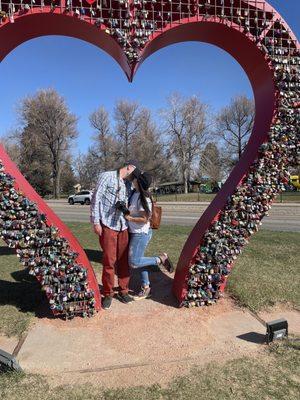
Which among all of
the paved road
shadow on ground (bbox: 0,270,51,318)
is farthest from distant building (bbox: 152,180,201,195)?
shadow on ground (bbox: 0,270,51,318)

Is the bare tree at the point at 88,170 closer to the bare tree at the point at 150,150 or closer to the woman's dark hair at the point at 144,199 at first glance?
the bare tree at the point at 150,150

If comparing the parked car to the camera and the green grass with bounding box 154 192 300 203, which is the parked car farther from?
the camera

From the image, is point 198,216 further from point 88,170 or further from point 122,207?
point 88,170

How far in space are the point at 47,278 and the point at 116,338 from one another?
108 centimetres


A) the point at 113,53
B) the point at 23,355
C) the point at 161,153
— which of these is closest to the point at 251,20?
the point at 113,53

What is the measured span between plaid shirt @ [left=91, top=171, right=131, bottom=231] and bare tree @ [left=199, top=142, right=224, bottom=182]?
185ft

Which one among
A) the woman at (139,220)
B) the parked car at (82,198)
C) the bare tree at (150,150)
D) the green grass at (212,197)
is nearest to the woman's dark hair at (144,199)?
the woman at (139,220)

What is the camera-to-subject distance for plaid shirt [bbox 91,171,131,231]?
16.9 ft

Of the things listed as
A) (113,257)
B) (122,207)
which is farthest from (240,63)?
(113,257)

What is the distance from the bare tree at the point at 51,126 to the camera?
57094 mm

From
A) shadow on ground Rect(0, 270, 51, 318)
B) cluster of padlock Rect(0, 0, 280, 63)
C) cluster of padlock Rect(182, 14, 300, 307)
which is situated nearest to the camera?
cluster of padlock Rect(0, 0, 280, 63)

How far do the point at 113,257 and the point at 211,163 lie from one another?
57660 millimetres

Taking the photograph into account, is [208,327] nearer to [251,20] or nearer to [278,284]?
[278,284]

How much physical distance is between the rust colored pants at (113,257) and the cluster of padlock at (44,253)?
0.32 m
